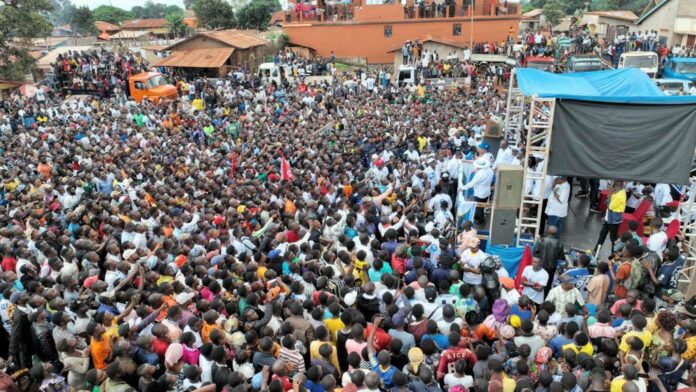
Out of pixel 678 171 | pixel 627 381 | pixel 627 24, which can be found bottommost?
pixel 627 381

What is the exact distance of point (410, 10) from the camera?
32156 millimetres

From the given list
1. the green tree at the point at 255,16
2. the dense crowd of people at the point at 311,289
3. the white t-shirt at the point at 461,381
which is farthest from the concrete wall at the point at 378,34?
the white t-shirt at the point at 461,381

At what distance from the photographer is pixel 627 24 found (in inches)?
1475

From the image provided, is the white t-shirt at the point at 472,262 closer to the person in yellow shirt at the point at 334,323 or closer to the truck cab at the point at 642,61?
the person in yellow shirt at the point at 334,323

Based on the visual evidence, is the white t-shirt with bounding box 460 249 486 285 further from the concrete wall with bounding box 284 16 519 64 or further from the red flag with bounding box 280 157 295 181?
the concrete wall with bounding box 284 16 519 64

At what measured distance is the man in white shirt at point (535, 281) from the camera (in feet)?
20.3

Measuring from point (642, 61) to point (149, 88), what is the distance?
2180 cm

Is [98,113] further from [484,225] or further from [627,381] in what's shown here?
[627,381]

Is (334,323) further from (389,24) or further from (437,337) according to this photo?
(389,24)

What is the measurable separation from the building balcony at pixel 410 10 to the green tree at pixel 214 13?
12993 mm

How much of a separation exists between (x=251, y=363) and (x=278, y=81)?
21950 mm

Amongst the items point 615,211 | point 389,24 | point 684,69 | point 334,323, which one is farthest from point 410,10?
point 334,323

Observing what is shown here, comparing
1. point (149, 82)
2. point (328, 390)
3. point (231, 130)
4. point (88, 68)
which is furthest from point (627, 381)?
point (88, 68)

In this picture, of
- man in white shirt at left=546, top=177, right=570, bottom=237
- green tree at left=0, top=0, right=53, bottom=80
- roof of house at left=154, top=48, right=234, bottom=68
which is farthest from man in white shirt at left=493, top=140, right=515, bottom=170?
green tree at left=0, top=0, right=53, bottom=80
